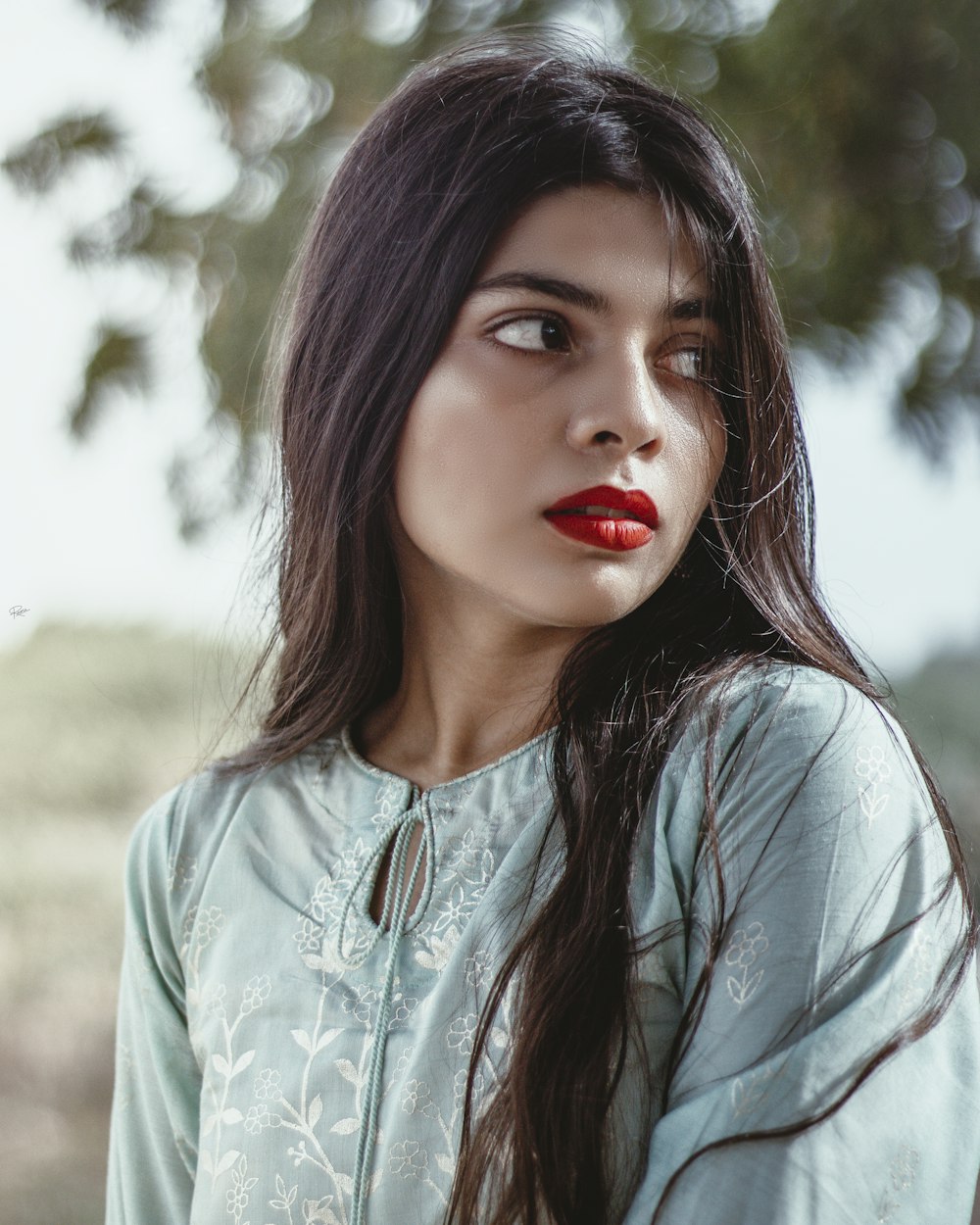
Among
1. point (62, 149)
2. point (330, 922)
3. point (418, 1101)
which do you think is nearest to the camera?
point (418, 1101)

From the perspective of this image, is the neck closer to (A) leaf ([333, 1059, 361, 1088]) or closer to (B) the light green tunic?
(B) the light green tunic

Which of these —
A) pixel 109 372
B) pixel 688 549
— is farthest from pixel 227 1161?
pixel 109 372

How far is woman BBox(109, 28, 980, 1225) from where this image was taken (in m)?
0.58

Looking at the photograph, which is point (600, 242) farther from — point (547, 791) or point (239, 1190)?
point (239, 1190)

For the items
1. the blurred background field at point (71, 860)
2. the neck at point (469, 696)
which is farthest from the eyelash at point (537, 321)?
the blurred background field at point (71, 860)

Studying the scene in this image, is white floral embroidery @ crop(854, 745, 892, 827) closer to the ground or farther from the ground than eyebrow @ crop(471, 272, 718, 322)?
closer to the ground

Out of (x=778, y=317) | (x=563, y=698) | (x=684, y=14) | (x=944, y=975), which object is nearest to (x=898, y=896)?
(x=944, y=975)

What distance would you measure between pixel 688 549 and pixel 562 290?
0.62 ft

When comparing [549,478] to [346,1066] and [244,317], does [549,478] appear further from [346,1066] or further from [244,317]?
[244,317]

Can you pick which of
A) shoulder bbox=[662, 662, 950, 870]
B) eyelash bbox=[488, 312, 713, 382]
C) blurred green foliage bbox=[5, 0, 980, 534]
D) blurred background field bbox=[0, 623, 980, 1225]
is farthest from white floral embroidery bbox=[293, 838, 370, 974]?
blurred background field bbox=[0, 623, 980, 1225]

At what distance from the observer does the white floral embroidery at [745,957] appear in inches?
22.8

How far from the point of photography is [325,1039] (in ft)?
2.36

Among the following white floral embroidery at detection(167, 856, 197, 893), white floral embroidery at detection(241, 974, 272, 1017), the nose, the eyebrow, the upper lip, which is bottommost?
white floral embroidery at detection(241, 974, 272, 1017)

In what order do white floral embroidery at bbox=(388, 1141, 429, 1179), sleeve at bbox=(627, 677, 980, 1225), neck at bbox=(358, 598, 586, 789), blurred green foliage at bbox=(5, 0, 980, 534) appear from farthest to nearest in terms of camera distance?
1. blurred green foliage at bbox=(5, 0, 980, 534)
2. neck at bbox=(358, 598, 586, 789)
3. white floral embroidery at bbox=(388, 1141, 429, 1179)
4. sleeve at bbox=(627, 677, 980, 1225)
